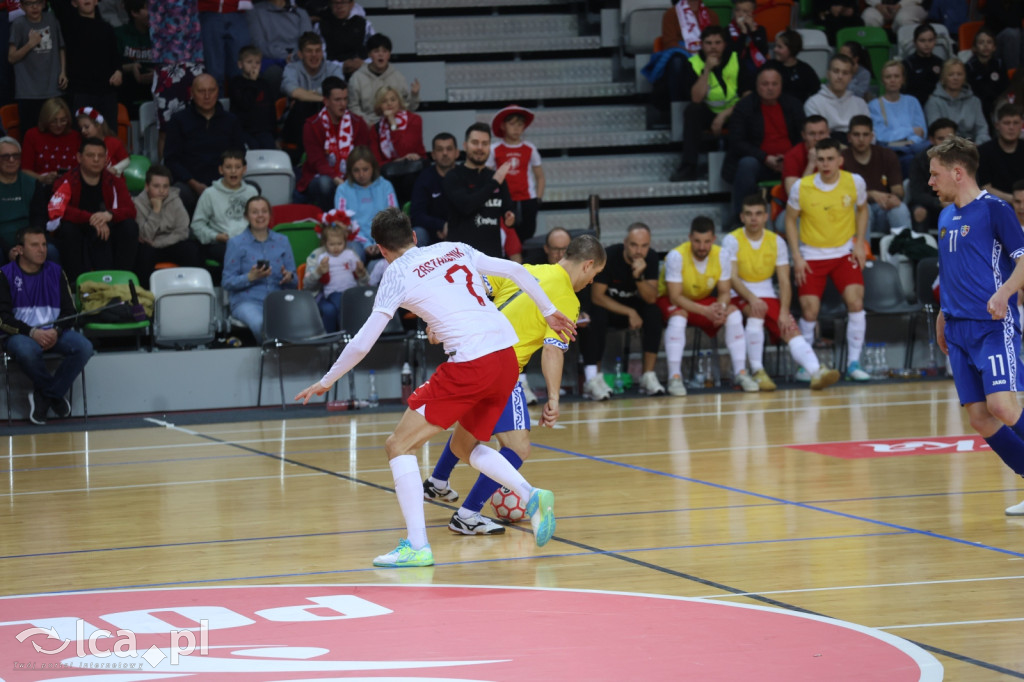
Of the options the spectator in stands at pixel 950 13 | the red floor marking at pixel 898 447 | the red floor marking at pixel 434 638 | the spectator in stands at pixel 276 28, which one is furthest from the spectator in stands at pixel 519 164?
the red floor marking at pixel 434 638

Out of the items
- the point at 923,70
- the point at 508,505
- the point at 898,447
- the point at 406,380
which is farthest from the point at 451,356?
the point at 923,70

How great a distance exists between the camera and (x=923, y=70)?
16.1 meters

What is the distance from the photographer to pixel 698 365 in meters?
13.5

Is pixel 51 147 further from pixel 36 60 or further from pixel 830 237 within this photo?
pixel 830 237

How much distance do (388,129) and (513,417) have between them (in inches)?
317

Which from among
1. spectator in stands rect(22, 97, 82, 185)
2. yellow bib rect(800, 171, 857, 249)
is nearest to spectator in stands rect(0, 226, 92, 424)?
spectator in stands rect(22, 97, 82, 185)

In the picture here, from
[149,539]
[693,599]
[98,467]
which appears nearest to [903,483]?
[693,599]

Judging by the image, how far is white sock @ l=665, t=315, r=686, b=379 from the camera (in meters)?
12.8

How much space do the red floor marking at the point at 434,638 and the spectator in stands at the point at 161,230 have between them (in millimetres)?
7980

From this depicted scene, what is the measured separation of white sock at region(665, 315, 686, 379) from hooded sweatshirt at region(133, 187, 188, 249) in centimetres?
490

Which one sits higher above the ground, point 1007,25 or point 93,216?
point 1007,25

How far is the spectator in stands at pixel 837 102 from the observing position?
14.9 m

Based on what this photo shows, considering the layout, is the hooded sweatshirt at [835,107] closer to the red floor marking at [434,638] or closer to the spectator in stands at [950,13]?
the spectator in stands at [950,13]

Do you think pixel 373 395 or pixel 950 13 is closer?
pixel 373 395
